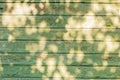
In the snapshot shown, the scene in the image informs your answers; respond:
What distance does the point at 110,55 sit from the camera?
657 cm

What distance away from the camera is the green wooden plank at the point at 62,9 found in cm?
654

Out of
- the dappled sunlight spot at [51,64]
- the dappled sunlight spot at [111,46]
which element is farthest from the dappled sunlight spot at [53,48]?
the dappled sunlight spot at [111,46]

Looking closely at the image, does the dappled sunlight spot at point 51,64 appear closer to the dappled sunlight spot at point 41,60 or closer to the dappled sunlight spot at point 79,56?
the dappled sunlight spot at point 41,60

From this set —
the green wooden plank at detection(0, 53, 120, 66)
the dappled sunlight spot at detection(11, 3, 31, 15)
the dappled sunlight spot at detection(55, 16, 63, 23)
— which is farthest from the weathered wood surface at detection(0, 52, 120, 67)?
the dappled sunlight spot at detection(11, 3, 31, 15)

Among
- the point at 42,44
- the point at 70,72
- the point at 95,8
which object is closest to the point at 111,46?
the point at 95,8

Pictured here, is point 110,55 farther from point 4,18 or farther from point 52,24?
point 4,18

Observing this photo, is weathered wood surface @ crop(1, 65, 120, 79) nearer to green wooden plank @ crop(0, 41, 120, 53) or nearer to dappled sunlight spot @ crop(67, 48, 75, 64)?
dappled sunlight spot @ crop(67, 48, 75, 64)

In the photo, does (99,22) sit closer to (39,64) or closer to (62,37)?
(62,37)

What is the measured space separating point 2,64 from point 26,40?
51 cm

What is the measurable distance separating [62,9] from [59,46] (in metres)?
0.55

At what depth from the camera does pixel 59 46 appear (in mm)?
6582

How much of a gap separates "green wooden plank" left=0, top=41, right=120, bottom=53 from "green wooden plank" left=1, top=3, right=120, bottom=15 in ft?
1.45

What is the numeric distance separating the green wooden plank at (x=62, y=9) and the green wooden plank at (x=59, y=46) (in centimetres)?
44

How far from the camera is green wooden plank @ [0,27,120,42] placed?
6547 mm
